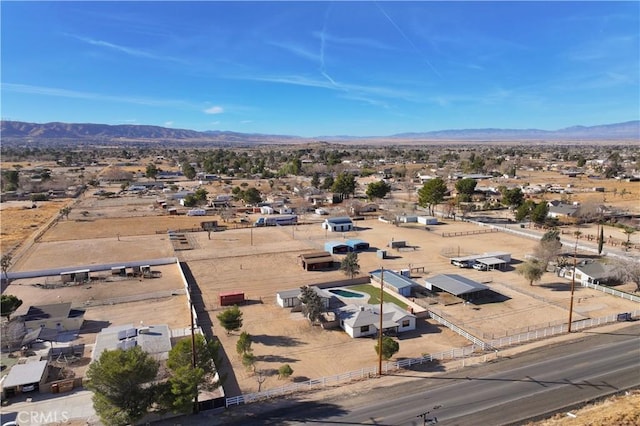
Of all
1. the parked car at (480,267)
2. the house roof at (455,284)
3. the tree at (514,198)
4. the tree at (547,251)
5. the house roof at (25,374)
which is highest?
the tree at (514,198)

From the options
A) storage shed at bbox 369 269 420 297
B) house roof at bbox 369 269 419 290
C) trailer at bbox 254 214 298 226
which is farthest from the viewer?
trailer at bbox 254 214 298 226

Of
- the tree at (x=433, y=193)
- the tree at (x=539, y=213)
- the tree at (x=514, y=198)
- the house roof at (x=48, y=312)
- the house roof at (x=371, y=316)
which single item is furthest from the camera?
the tree at (x=514, y=198)

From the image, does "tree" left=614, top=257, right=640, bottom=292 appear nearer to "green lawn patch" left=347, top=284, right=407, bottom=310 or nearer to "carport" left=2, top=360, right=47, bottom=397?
"green lawn patch" left=347, top=284, right=407, bottom=310

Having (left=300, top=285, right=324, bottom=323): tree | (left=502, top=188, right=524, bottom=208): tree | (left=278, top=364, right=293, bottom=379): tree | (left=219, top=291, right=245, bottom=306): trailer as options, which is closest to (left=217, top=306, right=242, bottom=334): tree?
(left=300, top=285, right=324, bottom=323): tree

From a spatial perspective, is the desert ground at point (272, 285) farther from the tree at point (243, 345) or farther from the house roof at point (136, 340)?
the house roof at point (136, 340)

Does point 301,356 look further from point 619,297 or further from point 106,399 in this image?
point 619,297

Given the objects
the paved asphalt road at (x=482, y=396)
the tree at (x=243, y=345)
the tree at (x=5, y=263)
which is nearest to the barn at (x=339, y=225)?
the tree at (x=243, y=345)
